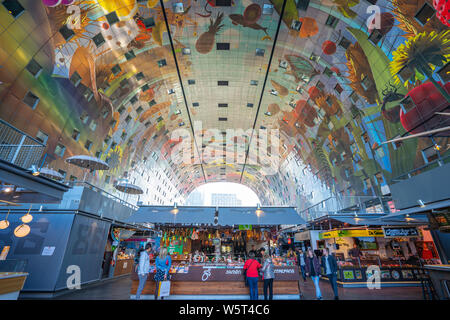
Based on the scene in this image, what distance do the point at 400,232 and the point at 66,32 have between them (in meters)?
17.5

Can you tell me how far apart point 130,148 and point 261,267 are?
1484 centimetres

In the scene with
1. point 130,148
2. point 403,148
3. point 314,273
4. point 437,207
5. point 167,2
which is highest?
point 167,2

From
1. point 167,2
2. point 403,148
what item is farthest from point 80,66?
point 403,148

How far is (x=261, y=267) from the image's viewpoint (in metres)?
6.45

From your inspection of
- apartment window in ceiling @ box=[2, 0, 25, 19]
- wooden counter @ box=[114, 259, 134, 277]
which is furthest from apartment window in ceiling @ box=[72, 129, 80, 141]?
wooden counter @ box=[114, 259, 134, 277]

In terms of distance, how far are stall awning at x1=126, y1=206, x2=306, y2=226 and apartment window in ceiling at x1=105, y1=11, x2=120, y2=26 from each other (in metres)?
9.20

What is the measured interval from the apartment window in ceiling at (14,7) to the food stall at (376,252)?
1566 cm

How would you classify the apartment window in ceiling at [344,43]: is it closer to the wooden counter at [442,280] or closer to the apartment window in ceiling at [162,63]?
the apartment window in ceiling at [162,63]

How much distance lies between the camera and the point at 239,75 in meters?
15.8

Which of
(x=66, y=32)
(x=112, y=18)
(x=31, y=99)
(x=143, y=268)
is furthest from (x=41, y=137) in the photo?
(x=143, y=268)
